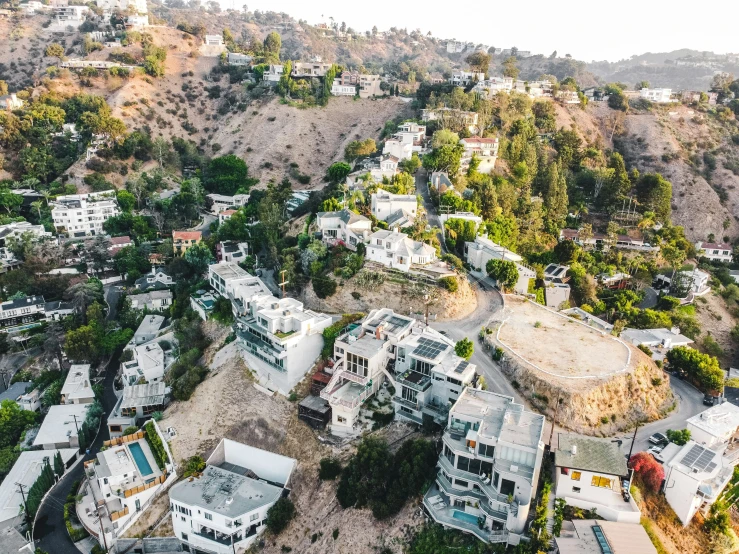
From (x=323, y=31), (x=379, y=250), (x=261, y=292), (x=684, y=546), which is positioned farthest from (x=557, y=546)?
(x=323, y=31)

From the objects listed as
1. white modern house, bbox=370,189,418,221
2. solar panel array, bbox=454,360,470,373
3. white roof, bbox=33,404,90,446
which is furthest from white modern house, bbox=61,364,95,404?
solar panel array, bbox=454,360,470,373

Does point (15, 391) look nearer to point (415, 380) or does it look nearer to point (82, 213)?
point (82, 213)

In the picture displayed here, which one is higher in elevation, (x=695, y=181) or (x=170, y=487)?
(x=695, y=181)

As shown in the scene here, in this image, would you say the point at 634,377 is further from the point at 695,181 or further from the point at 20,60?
the point at 20,60

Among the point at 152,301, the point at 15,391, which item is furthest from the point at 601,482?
the point at 15,391

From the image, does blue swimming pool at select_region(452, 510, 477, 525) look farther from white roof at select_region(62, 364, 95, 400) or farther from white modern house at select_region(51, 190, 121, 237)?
white modern house at select_region(51, 190, 121, 237)

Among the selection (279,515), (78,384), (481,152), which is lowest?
(78,384)
